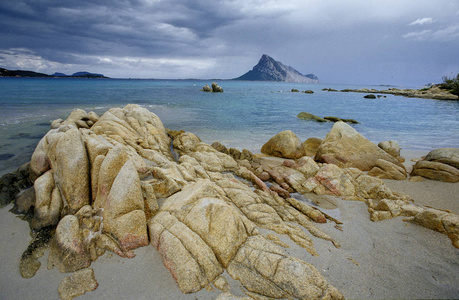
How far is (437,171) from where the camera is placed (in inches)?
420

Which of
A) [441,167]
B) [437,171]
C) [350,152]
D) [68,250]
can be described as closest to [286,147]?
[350,152]

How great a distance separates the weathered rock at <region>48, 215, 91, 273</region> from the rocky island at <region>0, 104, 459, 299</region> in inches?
0.9

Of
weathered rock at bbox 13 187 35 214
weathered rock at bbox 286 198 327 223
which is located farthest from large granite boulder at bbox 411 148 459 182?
weathered rock at bbox 13 187 35 214

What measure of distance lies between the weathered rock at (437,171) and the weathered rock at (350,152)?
1.31 metres

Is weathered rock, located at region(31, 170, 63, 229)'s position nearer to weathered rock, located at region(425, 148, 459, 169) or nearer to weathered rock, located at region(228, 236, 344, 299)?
weathered rock, located at region(228, 236, 344, 299)

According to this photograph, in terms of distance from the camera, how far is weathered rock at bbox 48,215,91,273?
5.23m

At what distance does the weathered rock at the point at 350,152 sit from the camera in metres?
12.8

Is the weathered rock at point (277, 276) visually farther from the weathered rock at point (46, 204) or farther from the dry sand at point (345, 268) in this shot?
the weathered rock at point (46, 204)

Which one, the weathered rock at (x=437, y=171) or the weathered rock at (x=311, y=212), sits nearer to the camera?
the weathered rock at (x=311, y=212)

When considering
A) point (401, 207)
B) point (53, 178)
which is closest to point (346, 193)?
point (401, 207)

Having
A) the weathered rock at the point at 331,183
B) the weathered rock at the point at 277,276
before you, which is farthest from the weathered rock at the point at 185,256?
the weathered rock at the point at 331,183

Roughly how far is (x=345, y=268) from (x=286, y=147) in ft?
31.5

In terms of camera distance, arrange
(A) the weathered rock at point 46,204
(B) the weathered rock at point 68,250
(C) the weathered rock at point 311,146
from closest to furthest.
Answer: (B) the weathered rock at point 68,250
(A) the weathered rock at point 46,204
(C) the weathered rock at point 311,146

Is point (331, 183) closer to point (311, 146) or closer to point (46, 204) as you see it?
point (311, 146)
